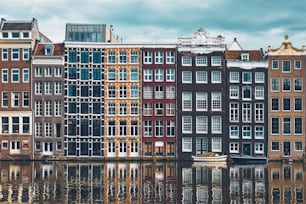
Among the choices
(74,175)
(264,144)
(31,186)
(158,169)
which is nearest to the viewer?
(31,186)

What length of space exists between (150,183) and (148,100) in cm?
3586

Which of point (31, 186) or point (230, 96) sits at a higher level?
point (230, 96)

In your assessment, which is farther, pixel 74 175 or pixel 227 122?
pixel 227 122

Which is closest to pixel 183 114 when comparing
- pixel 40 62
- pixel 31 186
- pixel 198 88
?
pixel 198 88

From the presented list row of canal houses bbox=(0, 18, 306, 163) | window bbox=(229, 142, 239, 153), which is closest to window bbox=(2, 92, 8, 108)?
row of canal houses bbox=(0, 18, 306, 163)

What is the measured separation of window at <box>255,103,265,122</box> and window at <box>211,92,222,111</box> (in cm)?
662

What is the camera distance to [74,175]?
66188mm

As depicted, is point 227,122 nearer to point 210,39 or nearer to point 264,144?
point 264,144

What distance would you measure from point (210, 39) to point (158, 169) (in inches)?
1168

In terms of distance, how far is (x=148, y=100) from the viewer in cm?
9262

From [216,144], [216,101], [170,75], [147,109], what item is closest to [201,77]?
[216,101]

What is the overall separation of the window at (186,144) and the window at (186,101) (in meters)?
5.32

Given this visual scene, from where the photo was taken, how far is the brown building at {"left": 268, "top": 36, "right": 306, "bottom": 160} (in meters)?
90.9

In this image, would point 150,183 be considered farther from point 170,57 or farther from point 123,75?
point 170,57
